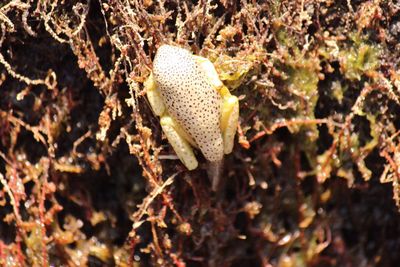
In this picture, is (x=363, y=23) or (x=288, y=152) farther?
(x=288, y=152)

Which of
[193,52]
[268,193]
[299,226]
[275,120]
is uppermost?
[193,52]

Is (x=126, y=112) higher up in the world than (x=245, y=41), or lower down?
lower down

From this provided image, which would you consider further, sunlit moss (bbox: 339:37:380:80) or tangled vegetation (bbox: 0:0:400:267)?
sunlit moss (bbox: 339:37:380:80)

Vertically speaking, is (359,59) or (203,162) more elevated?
(359,59)

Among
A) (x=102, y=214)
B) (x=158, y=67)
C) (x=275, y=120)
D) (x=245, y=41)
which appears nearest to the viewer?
(x=158, y=67)

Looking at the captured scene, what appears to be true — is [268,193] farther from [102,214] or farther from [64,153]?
[64,153]

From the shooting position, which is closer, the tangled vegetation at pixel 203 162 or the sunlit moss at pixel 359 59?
the tangled vegetation at pixel 203 162

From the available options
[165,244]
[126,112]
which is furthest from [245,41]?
[165,244]

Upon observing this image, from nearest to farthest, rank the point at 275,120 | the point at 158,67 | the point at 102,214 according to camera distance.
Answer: the point at 158,67, the point at 275,120, the point at 102,214
